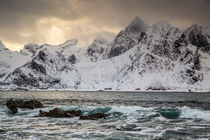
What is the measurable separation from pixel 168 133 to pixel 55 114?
25159mm

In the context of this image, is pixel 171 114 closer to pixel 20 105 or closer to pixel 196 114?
pixel 196 114

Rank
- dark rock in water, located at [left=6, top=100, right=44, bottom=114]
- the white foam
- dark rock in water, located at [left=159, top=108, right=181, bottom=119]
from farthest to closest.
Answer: dark rock in water, located at [left=6, top=100, right=44, bottom=114] → dark rock in water, located at [left=159, top=108, right=181, bottom=119] → the white foam

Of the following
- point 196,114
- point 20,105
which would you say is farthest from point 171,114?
point 20,105

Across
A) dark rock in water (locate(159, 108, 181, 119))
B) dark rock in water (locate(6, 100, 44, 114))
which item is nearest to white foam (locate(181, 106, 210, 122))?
dark rock in water (locate(159, 108, 181, 119))

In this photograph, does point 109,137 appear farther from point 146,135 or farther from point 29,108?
point 29,108

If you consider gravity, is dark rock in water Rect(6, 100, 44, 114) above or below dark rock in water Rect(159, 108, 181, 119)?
above

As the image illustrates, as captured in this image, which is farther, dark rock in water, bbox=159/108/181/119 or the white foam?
dark rock in water, bbox=159/108/181/119

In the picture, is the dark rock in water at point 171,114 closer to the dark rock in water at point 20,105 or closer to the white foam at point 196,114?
the white foam at point 196,114

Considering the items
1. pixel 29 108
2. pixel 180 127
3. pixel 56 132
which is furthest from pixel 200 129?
pixel 29 108

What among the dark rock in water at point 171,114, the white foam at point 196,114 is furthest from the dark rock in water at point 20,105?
the white foam at point 196,114

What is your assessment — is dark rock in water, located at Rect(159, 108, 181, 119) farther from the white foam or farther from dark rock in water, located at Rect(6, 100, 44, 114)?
dark rock in water, located at Rect(6, 100, 44, 114)

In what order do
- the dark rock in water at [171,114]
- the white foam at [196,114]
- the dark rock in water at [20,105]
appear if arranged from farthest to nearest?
the dark rock in water at [20,105] < the dark rock in water at [171,114] < the white foam at [196,114]

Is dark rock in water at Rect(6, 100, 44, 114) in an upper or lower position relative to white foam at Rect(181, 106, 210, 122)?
upper

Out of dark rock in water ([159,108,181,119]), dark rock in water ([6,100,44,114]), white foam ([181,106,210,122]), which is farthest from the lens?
dark rock in water ([6,100,44,114])
